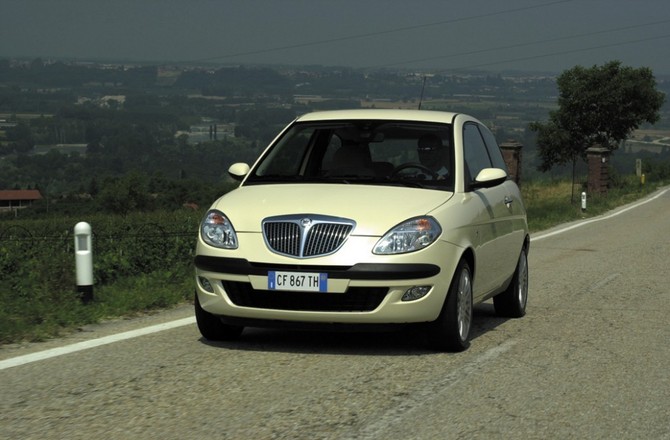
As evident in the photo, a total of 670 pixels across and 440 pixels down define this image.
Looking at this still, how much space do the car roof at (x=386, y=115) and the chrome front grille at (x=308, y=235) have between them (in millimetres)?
1796

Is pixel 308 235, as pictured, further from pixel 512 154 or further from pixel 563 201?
pixel 512 154

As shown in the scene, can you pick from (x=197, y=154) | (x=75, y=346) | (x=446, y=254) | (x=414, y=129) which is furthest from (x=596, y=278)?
(x=197, y=154)

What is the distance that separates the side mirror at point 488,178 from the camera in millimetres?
7949

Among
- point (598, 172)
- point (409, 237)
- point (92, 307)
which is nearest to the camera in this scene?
point (409, 237)

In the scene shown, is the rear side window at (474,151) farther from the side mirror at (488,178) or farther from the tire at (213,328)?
the tire at (213,328)

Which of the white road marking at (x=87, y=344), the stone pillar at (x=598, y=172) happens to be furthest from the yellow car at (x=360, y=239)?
the stone pillar at (x=598, y=172)

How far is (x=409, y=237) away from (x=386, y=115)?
5.96 feet

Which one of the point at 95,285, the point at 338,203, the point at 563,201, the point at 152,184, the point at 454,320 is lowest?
the point at 152,184

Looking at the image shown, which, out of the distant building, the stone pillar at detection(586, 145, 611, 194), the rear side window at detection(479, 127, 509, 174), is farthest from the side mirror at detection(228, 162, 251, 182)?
the distant building

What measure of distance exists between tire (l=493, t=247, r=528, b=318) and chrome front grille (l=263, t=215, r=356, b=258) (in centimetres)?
276

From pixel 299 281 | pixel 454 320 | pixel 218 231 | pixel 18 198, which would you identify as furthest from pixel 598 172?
pixel 18 198

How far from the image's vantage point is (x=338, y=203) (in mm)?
7113

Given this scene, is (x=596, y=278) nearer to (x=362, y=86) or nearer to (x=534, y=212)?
(x=534, y=212)

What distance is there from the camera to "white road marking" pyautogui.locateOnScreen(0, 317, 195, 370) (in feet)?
22.2
